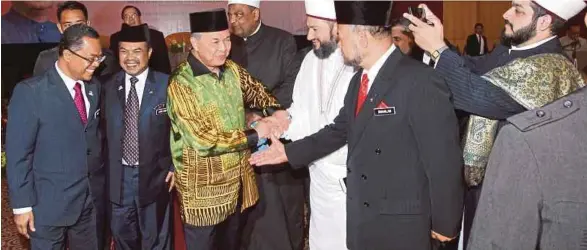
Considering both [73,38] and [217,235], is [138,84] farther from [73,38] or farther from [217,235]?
[217,235]

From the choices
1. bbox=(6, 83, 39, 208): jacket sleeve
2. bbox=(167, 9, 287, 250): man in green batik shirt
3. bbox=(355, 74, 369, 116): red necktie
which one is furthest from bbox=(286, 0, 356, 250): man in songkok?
bbox=(6, 83, 39, 208): jacket sleeve

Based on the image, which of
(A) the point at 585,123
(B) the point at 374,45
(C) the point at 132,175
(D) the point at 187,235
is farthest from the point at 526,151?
(C) the point at 132,175

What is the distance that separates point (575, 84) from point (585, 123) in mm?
985

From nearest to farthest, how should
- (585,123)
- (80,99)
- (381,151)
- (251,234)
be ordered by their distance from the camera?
1. (585,123)
2. (381,151)
3. (80,99)
4. (251,234)

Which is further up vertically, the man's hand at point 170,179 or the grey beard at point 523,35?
the grey beard at point 523,35

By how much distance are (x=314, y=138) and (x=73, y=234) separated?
4.02 ft

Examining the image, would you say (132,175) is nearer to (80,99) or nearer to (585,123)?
(80,99)

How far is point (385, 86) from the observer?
2.07 m

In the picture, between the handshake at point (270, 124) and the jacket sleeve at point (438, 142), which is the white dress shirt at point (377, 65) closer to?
the jacket sleeve at point (438, 142)

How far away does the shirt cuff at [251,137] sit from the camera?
273 centimetres

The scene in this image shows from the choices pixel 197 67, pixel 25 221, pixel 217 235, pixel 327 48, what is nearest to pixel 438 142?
pixel 327 48

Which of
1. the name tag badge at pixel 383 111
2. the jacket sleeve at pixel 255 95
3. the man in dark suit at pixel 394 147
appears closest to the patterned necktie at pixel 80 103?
the jacket sleeve at pixel 255 95

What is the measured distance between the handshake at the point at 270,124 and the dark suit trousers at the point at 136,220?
25.3 inches

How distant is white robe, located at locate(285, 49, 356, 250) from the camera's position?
2.76m
